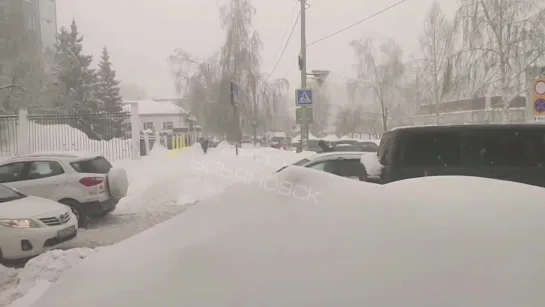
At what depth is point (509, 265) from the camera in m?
1.96

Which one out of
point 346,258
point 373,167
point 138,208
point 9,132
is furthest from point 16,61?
point 346,258

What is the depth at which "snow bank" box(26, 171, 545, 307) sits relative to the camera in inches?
75.5

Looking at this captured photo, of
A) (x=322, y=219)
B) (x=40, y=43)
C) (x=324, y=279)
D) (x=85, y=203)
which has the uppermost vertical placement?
(x=40, y=43)

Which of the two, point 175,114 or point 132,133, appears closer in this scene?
point 132,133

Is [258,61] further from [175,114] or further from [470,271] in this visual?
[470,271]

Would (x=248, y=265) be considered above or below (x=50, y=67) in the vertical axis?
below

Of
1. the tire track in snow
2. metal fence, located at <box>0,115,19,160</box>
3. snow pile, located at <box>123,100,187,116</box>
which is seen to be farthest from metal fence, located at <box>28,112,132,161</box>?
snow pile, located at <box>123,100,187,116</box>

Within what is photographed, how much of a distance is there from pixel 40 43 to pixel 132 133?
864cm

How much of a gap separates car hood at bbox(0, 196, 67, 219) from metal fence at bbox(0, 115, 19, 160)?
1245cm

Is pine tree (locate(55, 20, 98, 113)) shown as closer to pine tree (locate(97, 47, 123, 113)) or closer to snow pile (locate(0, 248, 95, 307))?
pine tree (locate(97, 47, 123, 113))

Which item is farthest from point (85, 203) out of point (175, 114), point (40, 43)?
point (175, 114)

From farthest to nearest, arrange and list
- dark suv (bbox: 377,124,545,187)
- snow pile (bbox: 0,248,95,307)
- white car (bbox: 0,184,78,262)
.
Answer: white car (bbox: 0,184,78,262)
dark suv (bbox: 377,124,545,187)
snow pile (bbox: 0,248,95,307)

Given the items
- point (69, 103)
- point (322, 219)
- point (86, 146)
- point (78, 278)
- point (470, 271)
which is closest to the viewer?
point (470, 271)

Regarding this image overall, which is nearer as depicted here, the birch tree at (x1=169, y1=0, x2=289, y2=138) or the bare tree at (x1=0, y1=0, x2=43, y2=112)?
the bare tree at (x1=0, y1=0, x2=43, y2=112)
